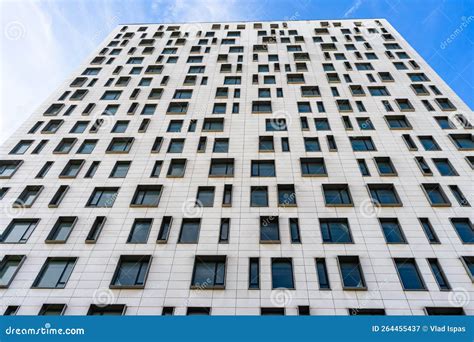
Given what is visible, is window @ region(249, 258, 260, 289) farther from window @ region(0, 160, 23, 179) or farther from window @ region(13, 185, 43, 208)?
window @ region(0, 160, 23, 179)

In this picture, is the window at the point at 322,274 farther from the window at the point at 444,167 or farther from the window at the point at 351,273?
the window at the point at 444,167

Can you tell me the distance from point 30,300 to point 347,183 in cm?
2080

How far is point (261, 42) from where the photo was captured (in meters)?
42.3

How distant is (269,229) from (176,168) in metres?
9.22

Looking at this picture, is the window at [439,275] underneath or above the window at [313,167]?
underneath

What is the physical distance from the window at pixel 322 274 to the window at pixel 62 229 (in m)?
15.6

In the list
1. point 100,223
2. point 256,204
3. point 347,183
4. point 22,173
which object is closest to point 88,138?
point 22,173

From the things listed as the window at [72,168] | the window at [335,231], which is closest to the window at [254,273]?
the window at [335,231]

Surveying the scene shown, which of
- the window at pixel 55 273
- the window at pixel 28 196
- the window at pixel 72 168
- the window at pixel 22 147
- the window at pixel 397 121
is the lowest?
the window at pixel 55 273

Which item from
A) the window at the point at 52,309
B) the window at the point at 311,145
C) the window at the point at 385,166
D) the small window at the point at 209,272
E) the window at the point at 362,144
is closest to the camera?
the window at the point at 52,309

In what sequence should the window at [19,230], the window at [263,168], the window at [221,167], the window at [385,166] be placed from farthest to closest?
the window at [221,167] < the window at [263,168] < the window at [385,166] < the window at [19,230]

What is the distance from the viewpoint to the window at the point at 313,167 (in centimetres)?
2389

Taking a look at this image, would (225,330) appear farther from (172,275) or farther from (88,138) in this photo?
(88,138)

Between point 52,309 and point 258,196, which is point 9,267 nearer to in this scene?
point 52,309
